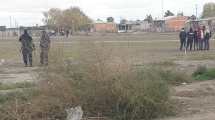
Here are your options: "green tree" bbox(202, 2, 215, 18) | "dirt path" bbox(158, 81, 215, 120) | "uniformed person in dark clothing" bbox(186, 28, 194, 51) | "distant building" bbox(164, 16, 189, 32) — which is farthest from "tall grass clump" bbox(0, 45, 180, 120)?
"green tree" bbox(202, 2, 215, 18)

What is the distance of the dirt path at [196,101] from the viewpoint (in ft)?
39.0

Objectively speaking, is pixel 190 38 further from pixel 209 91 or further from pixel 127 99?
pixel 127 99

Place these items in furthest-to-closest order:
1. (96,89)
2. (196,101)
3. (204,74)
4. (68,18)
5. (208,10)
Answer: (208,10) < (68,18) < (204,74) < (196,101) < (96,89)

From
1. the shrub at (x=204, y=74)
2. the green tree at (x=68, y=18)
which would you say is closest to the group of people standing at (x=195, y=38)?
the shrub at (x=204, y=74)

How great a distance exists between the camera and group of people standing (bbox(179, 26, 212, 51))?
126 ft

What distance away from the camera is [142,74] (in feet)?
39.3

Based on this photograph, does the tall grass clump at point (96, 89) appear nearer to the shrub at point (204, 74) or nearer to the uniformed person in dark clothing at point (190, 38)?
the shrub at point (204, 74)

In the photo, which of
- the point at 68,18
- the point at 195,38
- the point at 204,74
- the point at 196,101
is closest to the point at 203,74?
the point at 204,74

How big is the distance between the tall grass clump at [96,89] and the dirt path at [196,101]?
2.39 feet

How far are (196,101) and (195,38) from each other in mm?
25929

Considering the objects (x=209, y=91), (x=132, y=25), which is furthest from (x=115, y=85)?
(x=132, y=25)

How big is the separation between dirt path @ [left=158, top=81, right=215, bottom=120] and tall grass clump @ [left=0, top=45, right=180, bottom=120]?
0.73m

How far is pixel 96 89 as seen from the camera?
38.3ft

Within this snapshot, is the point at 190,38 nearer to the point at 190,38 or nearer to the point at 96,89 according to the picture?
the point at 190,38
